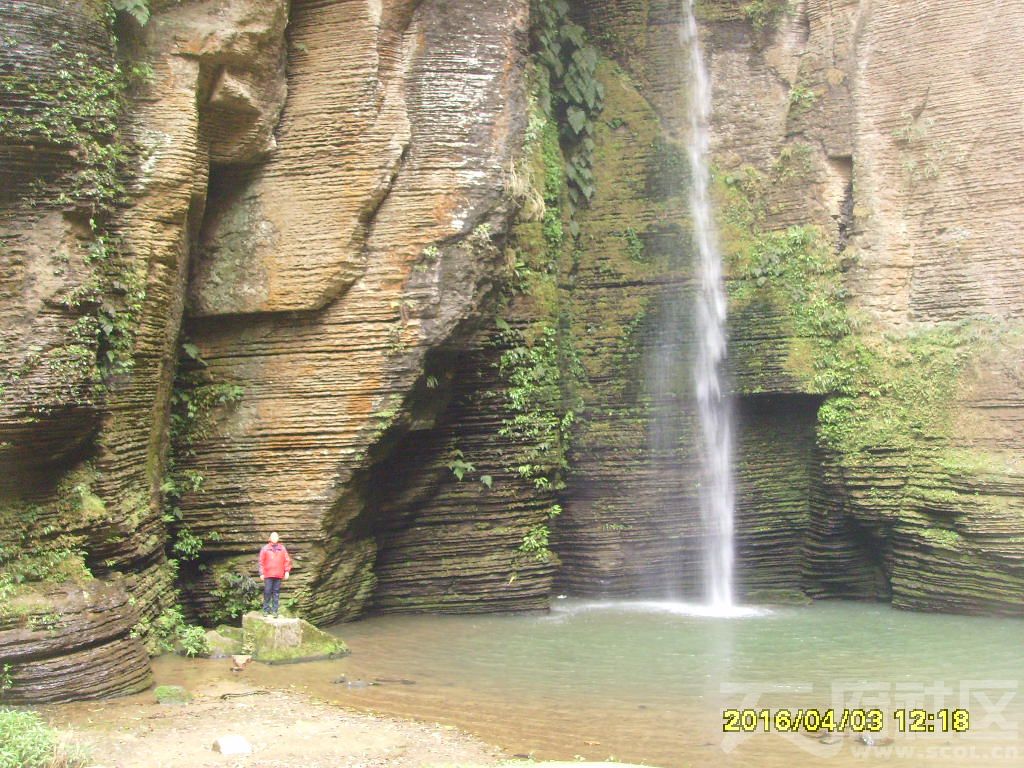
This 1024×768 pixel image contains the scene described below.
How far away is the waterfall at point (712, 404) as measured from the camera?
13.5m

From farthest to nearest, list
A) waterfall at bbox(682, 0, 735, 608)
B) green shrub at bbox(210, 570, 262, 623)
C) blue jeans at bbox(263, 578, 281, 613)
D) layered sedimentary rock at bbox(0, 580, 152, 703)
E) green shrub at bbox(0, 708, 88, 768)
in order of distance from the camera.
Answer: waterfall at bbox(682, 0, 735, 608), green shrub at bbox(210, 570, 262, 623), blue jeans at bbox(263, 578, 281, 613), layered sedimentary rock at bbox(0, 580, 152, 703), green shrub at bbox(0, 708, 88, 768)

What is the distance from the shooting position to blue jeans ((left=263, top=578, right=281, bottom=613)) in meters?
9.82

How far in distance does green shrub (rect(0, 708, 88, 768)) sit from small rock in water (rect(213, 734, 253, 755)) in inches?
31.6

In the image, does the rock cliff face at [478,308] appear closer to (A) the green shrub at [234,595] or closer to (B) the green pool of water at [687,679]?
(A) the green shrub at [234,595]

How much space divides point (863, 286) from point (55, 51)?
9.88 meters

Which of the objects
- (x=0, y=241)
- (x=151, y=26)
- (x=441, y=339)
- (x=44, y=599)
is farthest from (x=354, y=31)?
(x=44, y=599)

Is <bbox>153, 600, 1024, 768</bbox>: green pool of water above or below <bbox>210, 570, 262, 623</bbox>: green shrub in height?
below

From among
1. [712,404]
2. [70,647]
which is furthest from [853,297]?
[70,647]

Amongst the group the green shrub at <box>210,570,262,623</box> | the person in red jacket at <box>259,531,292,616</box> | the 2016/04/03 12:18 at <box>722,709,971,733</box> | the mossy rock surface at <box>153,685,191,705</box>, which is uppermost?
the person in red jacket at <box>259,531,292,616</box>

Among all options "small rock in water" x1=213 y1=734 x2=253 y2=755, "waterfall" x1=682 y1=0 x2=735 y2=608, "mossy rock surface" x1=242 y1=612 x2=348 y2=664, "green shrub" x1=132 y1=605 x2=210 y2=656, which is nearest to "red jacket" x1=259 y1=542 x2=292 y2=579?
"mossy rock surface" x1=242 y1=612 x2=348 y2=664

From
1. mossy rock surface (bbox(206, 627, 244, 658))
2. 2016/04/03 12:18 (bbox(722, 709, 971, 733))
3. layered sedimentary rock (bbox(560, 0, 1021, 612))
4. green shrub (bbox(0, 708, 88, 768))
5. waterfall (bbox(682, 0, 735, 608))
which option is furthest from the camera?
waterfall (bbox(682, 0, 735, 608))

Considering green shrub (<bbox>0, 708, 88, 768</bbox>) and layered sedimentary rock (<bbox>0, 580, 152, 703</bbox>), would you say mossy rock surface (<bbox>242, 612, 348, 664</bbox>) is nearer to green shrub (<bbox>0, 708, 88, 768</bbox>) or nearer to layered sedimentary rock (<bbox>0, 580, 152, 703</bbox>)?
layered sedimentary rock (<bbox>0, 580, 152, 703</bbox>)

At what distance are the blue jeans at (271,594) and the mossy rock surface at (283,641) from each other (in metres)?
0.22

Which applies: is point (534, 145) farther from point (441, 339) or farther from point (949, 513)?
point (949, 513)
